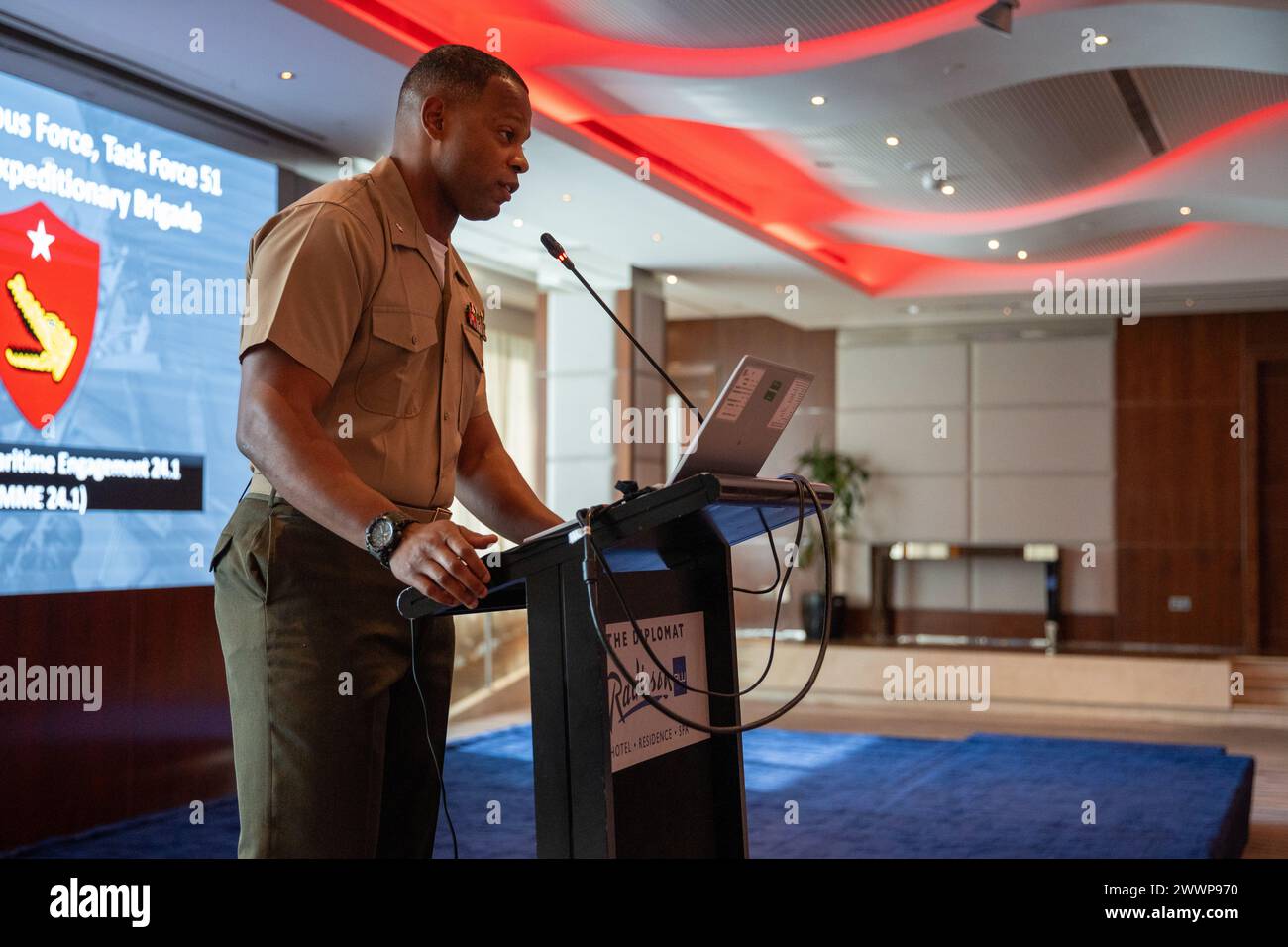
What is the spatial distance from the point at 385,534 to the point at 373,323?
1.05 feet

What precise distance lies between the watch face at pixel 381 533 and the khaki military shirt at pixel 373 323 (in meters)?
0.19

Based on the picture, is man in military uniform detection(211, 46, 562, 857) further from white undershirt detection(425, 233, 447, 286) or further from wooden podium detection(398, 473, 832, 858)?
wooden podium detection(398, 473, 832, 858)

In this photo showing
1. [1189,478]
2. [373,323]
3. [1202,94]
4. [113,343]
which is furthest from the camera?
[1189,478]

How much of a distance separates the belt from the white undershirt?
0.31 m

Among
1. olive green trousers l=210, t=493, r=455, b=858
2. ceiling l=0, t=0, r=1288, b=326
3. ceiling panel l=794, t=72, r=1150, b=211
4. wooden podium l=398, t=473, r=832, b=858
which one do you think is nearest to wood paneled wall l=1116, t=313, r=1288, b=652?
ceiling l=0, t=0, r=1288, b=326

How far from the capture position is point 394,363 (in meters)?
1.61

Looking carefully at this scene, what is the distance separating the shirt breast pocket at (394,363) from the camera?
1587mm

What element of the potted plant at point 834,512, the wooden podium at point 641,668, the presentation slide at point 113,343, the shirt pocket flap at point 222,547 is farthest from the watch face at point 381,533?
the potted plant at point 834,512

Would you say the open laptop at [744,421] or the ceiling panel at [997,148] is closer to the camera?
the open laptop at [744,421]

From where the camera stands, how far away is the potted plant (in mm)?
10562

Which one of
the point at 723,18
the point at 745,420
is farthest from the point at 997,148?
the point at 745,420

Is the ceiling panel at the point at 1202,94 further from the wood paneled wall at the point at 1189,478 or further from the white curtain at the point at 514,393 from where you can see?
the white curtain at the point at 514,393

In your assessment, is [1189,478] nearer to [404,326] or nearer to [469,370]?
[469,370]

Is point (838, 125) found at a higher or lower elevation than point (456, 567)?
higher
